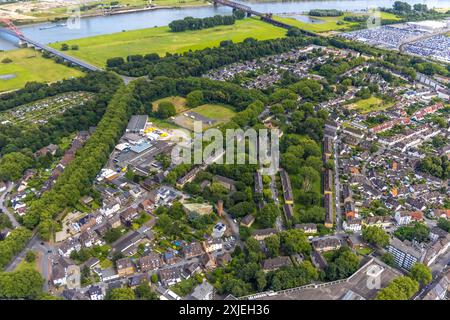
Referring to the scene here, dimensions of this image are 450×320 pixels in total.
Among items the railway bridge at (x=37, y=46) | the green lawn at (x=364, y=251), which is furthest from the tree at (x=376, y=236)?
the railway bridge at (x=37, y=46)

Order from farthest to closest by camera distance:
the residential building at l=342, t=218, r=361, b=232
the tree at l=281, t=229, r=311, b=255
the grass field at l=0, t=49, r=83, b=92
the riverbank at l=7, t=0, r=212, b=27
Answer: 1. the riverbank at l=7, t=0, r=212, b=27
2. the grass field at l=0, t=49, r=83, b=92
3. the residential building at l=342, t=218, r=361, b=232
4. the tree at l=281, t=229, r=311, b=255

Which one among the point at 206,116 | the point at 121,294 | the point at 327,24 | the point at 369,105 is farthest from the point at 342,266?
the point at 327,24

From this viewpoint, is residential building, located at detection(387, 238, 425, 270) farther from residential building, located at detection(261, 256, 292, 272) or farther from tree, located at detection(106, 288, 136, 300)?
tree, located at detection(106, 288, 136, 300)

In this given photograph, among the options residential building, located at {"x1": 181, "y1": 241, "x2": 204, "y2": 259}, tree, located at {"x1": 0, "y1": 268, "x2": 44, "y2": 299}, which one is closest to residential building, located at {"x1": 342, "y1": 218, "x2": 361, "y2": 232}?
residential building, located at {"x1": 181, "y1": 241, "x2": 204, "y2": 259}

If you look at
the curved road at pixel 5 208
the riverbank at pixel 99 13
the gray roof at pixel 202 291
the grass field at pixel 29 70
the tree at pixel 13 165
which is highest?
the riverbank at pixel 99 13

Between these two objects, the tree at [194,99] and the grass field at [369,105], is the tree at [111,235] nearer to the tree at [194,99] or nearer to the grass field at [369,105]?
the tree at [194,99]

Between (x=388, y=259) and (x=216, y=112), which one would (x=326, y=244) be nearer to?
(x=388, y=259)
